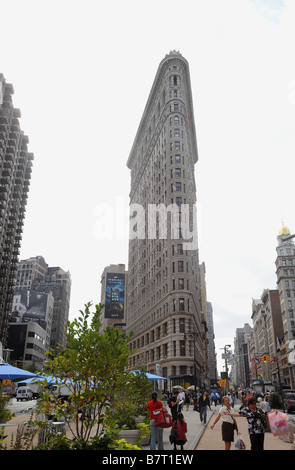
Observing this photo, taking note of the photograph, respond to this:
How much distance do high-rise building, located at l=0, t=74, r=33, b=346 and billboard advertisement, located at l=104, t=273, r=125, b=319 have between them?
2727cm

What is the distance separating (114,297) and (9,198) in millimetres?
40955

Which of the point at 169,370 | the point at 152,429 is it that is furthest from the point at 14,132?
the point at 152,429

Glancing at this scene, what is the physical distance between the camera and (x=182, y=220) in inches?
2766

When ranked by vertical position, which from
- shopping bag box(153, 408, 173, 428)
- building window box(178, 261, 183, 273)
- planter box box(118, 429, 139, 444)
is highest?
building window box(178, 261, 183, 273)

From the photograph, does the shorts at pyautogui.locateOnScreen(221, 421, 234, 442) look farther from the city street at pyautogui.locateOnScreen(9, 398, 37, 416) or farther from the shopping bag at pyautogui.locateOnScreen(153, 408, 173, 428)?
the city street at pyautogui.locateOnScreen(9, 398, 37, 416)

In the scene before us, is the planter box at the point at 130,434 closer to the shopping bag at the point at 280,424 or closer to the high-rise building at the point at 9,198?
the shopping bag at the point at 280,424

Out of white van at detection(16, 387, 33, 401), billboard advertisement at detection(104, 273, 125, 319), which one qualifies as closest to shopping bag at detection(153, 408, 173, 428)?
white van at detection(16, 387, 33, 401)

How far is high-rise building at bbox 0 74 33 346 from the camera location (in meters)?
85.4

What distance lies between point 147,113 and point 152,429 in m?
104

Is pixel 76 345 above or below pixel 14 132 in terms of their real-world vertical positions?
below

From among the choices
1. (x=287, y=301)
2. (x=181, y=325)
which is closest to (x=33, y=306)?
(x=181, y=325)

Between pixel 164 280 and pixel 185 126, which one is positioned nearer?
pixel 164 280

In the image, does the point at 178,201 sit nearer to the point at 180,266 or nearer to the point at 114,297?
the point at 180,266
